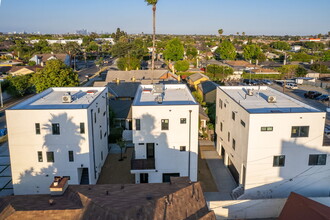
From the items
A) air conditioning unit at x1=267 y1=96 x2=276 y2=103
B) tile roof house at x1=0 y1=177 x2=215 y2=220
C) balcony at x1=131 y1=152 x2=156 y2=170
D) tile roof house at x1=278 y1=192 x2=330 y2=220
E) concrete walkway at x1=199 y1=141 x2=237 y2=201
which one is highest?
air conditioning unit at x1=267 y1=96 x2=276 y2=103

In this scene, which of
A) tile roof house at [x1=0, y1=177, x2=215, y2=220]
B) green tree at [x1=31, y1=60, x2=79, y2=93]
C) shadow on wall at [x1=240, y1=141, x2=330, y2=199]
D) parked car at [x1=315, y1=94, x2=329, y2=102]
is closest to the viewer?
tile roof house at [x1=0, y1=177, x2=215, y2=220]

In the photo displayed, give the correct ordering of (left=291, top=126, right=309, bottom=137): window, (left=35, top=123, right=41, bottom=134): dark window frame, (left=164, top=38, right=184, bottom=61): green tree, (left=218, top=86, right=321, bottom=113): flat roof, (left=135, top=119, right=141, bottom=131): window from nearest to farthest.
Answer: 1. (left=291, top=126, right=309, bottom=137): window
2. (left=35, top=123, right=41, bottom=134): dark window frame
3. (left=135, top=119, right=141, bottom=131): window
4. (left=218, top=86, right=321, bottom=113): flat roof
5. (left=164, top=38, right=184, bottom=61): green tree

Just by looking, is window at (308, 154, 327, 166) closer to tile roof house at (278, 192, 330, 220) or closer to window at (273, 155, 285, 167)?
window at (273, 155, 285, 167)

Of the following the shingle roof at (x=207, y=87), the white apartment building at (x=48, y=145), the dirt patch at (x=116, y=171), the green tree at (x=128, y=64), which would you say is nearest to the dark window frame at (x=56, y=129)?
the white apartment building at (x=48, y=145)

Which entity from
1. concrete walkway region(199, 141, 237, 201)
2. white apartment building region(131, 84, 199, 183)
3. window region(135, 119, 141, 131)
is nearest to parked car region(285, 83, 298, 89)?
concrete walkway region(199, 141, 237, 201)

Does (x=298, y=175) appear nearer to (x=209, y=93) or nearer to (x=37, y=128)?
(x=37, y=128)

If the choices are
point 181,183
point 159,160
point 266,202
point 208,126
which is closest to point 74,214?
point 181,183

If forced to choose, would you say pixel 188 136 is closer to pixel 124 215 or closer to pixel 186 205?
pixel 186 205

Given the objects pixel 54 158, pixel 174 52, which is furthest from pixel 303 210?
pixel 174 52
